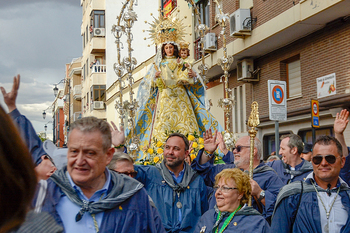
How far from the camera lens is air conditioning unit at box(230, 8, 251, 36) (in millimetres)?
14469

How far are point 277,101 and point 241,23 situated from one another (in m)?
7.02

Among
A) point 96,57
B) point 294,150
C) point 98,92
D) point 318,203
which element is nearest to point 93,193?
point 318,203

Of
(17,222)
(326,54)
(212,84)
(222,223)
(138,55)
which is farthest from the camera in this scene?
(138,55)

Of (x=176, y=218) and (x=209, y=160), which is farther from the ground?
(x=209, y=160)

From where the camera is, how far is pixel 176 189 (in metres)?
4.89

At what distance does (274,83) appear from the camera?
8.02m

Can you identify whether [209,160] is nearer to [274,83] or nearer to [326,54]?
[274,83]

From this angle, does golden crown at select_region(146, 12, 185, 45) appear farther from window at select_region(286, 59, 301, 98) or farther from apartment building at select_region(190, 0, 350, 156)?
window at select_region(286, 59, 301, 98)

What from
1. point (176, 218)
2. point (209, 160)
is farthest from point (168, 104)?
point (176, 218)

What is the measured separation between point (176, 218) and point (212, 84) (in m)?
14.9

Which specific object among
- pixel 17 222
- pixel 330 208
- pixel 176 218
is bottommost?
pixel 176 218

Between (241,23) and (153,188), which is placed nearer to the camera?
(153,188)

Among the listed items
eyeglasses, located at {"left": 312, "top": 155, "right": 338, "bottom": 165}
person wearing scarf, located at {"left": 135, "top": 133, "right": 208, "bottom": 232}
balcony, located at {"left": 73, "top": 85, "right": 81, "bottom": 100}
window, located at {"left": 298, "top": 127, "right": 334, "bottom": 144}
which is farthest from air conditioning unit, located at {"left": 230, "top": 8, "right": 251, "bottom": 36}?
balcony, located at {"left": 73, "top": 85, "right": 81, "bottom": 100}

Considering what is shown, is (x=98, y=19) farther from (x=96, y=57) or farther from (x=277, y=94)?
(x=277, y=94)
